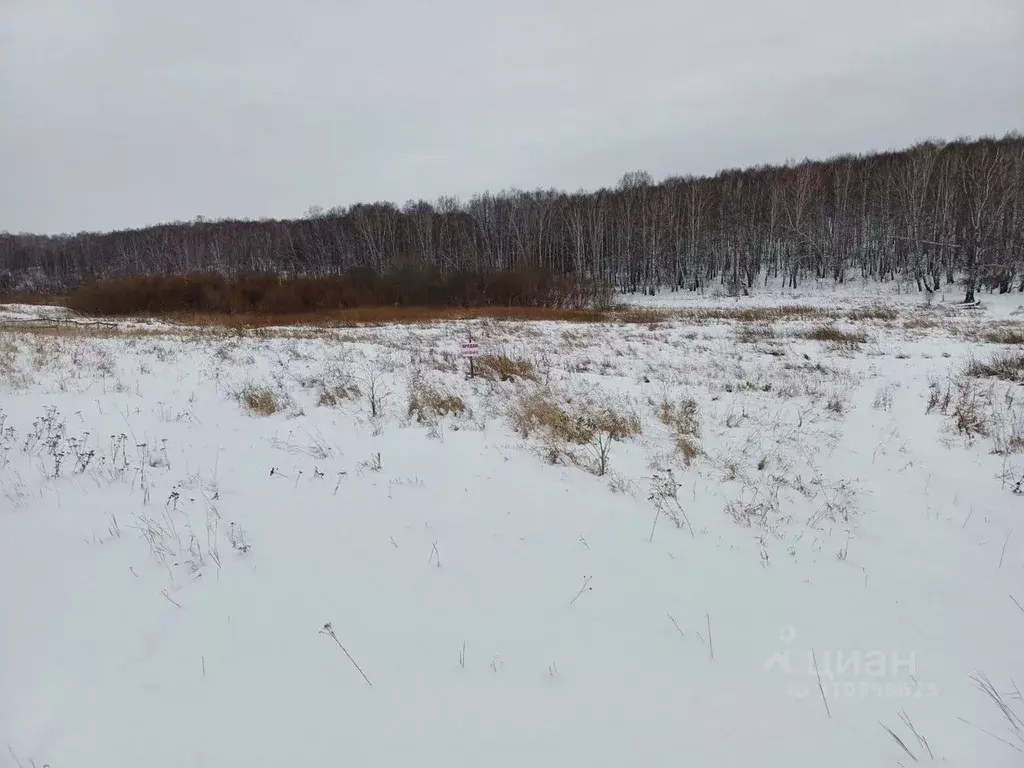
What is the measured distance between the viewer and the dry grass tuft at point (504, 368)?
8516 mm

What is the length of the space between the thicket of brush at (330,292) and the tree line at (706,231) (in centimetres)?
168

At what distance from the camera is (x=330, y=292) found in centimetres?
3572

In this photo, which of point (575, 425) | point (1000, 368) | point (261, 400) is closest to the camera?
point (575, 425)

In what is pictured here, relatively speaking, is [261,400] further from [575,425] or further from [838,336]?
[838,336]

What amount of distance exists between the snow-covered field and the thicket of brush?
1240 inches

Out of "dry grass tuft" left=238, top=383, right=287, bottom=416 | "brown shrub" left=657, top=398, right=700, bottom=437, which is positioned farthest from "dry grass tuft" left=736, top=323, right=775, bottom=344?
"dry grass tuft" left=238, top=383, right=287, bottom=416

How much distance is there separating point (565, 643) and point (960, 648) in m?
2.03

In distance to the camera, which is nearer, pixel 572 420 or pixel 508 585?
pixel 508 585

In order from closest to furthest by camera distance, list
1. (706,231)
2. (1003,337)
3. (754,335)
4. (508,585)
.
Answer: (508,585)
(1003,337)
(754,335)
(706,231)

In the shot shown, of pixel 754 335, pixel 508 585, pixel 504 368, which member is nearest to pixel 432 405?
pixel 504 368

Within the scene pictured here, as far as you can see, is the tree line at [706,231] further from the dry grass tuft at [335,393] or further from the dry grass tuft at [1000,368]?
the dry grass tuft at [335,393]

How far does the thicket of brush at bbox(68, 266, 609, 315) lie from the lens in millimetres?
34531

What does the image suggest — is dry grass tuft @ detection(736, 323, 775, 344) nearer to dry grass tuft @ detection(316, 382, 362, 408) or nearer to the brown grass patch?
the brown grass patch

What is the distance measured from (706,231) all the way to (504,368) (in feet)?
146
